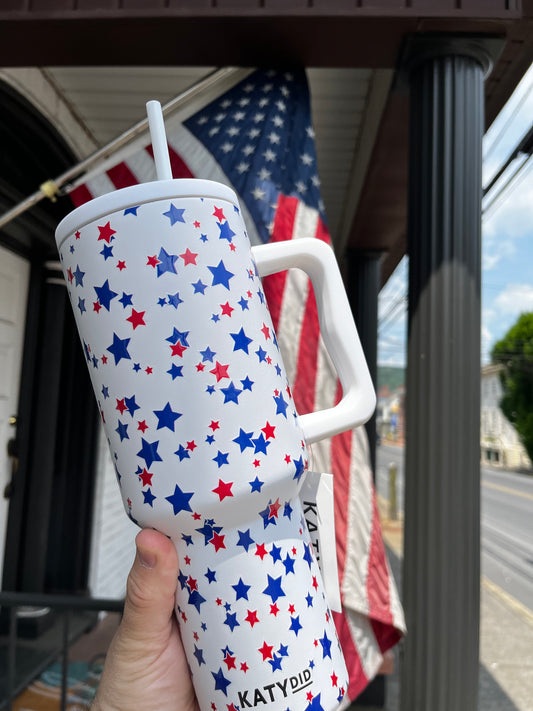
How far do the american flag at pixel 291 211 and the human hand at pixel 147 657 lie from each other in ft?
3.49

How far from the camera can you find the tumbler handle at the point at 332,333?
878mm

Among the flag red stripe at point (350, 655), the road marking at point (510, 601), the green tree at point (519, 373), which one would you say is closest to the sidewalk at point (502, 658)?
the road marking at point (510, 601)

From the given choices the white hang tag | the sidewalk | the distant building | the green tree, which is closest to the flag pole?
the white hang tag

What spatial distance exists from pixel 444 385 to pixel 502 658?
4.11m

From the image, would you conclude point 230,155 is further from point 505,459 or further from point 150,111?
point 505,459

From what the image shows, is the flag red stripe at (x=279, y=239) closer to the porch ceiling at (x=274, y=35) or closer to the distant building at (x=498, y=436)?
the porch ceiling at (x=274, y=35)

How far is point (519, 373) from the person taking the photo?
35.8 m

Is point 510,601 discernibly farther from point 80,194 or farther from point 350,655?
point 80,194

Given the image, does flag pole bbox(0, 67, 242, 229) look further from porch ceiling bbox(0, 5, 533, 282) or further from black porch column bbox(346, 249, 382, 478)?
black porch column bbox(346, 249, 382, 478)

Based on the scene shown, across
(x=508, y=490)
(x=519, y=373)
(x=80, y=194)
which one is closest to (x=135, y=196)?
(x=80, y=194)

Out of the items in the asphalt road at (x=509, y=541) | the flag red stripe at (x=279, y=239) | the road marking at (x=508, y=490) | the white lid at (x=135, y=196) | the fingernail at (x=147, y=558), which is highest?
the flag red stripe at (x=279, y=239)

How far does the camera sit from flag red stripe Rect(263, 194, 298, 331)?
1991mm

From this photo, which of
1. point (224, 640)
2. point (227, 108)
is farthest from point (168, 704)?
point (227, 108)

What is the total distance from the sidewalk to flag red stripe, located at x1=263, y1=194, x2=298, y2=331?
9.88 feet
